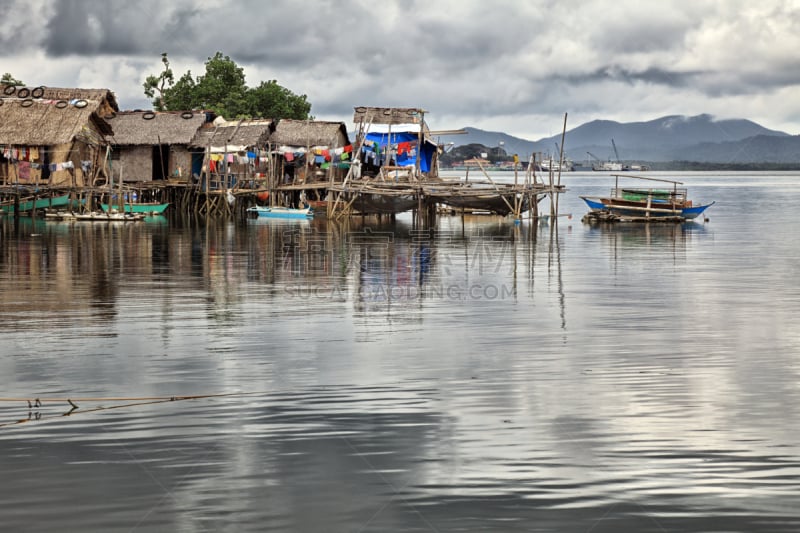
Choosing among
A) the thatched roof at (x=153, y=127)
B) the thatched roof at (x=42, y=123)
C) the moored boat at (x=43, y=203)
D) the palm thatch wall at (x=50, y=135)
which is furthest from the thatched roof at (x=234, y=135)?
the moored boat at (x=43, y=203)

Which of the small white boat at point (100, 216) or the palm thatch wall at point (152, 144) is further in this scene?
the palm thatch wall at point (152, 144)

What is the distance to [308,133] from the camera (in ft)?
173

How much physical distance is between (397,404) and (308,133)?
4397 cm

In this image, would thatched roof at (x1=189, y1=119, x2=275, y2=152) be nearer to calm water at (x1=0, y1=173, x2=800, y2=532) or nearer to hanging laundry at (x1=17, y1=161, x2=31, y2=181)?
hanging laundry at (x1=17, y1=161, x2=31, y2=181)

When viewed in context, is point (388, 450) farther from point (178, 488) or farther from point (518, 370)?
point (518, 370)

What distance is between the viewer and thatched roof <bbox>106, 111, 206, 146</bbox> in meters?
51.4

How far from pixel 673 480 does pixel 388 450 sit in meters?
2.32

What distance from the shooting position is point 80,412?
30.9ft

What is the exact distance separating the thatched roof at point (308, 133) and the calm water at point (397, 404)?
102 ft

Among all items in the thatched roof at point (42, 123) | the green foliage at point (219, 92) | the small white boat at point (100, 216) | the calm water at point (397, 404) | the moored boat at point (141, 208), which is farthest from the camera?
the green foliage at point (219, 92)

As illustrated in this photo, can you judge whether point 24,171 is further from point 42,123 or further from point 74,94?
point 74,94

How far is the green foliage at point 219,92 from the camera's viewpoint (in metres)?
69.9

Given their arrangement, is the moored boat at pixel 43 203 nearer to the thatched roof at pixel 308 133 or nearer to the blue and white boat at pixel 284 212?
the blue and white boat at pixel 284 212

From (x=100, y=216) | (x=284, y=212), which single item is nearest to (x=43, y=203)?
(x=100, y=216)
